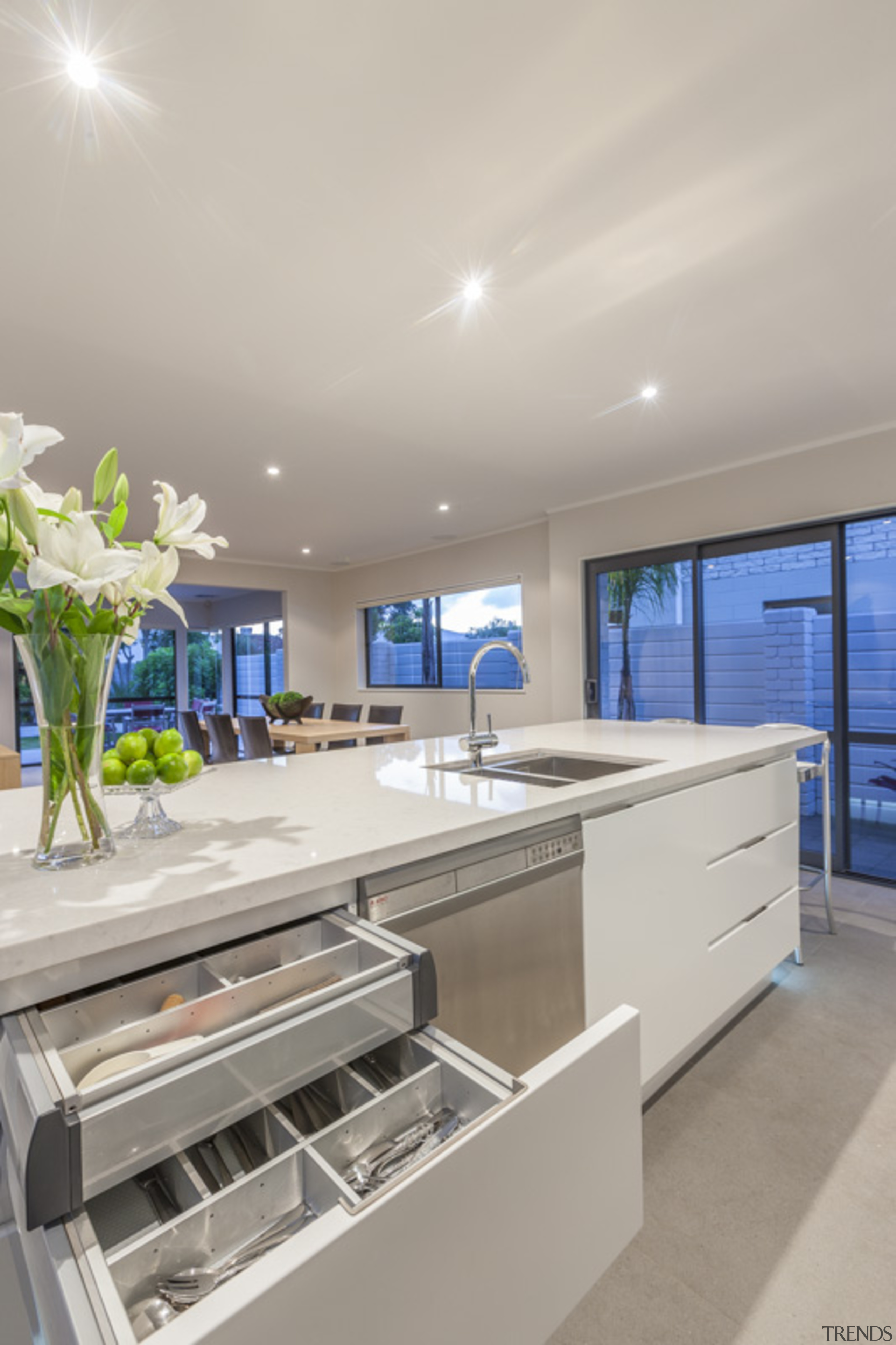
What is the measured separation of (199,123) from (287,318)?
88 cm

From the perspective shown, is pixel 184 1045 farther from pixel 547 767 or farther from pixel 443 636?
pixel 443 636

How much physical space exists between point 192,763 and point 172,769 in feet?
0.15

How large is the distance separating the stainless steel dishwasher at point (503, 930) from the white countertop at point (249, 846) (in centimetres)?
5

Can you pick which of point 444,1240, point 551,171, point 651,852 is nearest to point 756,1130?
point 651,852

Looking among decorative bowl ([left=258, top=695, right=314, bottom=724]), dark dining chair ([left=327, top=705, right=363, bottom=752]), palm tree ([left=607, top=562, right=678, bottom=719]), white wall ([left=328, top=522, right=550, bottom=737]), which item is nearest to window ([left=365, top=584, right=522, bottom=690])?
white wall ([left=328, top=522, right=550, bottom=737])

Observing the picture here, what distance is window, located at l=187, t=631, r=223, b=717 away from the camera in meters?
10.7

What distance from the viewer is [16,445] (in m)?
0.81

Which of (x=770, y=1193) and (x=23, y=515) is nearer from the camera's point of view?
(x=23, y=515)

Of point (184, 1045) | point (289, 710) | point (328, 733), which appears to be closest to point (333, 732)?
point (328, 733)

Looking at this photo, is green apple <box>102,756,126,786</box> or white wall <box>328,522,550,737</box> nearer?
green apple <box>102,756,126,786</box>

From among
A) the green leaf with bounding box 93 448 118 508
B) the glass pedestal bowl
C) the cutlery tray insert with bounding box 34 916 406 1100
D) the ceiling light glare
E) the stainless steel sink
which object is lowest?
the cutlery tray insert with bounding box 34 916 406 1100

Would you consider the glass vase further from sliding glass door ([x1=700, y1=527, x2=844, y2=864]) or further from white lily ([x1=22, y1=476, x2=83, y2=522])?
sliding glass door ([x1=700, y1=527, x2=844, y2=864])

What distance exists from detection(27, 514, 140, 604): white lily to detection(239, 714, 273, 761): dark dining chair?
4112 mm

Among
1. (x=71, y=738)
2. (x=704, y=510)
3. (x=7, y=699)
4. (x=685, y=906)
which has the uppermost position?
(x=704, y=510)
